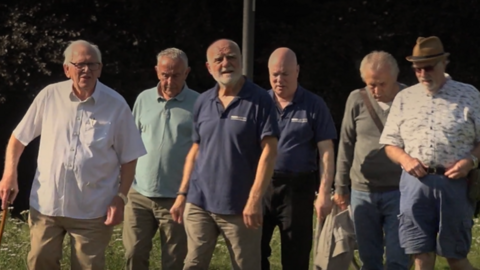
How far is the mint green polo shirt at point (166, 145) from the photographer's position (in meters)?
7.60

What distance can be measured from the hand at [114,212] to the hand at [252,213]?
80 cm

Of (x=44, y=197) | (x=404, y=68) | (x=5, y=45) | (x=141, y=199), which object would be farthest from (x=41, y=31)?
(x=44, y=197)

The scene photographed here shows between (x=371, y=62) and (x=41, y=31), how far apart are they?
8.35m

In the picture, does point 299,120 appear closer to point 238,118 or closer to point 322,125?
point 322,125

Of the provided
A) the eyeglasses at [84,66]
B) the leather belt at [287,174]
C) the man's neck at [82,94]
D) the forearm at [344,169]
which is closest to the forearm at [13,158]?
the man's neck at [82,94]

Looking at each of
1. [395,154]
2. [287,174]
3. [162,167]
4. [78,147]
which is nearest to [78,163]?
[78,147]

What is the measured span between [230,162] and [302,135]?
1.01 metres

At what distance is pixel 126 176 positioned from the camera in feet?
21.6

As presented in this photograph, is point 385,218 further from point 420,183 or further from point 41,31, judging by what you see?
point 41,31

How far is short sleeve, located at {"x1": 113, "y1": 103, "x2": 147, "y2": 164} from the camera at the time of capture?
6.57 m

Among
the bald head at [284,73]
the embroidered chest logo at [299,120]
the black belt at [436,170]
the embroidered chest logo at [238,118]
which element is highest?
the bald head at [284,73]

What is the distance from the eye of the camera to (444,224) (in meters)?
6.82

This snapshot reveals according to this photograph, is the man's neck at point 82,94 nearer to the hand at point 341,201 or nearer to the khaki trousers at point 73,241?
the khaki trousers at point 73,241

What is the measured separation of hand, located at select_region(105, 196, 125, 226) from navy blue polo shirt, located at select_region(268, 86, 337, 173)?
1.42m
